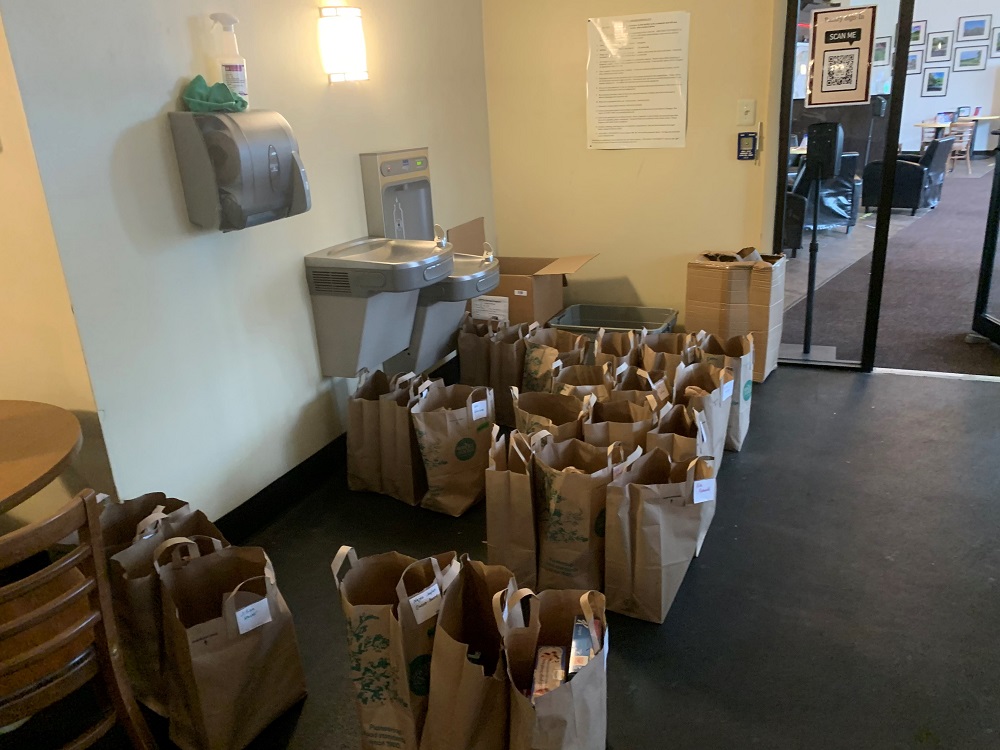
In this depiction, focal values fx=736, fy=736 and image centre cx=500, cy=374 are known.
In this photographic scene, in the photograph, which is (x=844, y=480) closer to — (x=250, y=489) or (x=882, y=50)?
(x=250, y=489)

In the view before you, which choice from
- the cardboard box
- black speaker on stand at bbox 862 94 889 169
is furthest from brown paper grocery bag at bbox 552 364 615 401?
black speaker on stand at bbox 862 94 889 169

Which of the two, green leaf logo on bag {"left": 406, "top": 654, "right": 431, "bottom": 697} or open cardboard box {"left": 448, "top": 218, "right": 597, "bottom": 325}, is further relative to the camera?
open cardboard box {"left": 448, "top": 218, "right": 597, "bottom": 325}

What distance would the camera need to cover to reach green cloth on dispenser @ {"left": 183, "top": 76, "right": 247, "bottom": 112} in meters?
2.13

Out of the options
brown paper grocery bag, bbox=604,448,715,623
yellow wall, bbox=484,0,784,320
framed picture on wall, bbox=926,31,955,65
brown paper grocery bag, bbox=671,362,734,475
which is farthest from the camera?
framed picture on wall, bbox=926,31,955,65

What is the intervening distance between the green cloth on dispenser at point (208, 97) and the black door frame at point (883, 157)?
257 centimetres

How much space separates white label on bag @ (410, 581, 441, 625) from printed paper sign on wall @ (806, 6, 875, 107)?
10.0 ft

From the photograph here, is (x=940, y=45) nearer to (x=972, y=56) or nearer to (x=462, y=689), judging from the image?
(x=972, y=56)

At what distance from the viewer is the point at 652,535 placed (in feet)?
6.33

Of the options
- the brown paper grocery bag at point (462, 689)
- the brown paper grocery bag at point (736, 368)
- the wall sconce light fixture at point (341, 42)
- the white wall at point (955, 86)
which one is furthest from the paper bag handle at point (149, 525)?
the white wall at point (955, 86)

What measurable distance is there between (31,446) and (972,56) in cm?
1252

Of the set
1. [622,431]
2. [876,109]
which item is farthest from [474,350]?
[876,109]

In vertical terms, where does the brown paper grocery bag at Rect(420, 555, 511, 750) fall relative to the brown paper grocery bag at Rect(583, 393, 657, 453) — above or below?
below

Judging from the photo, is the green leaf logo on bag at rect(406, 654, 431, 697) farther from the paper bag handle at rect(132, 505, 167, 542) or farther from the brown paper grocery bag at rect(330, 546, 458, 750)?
the paper bag handle at rect(132, 505, 167, 542)

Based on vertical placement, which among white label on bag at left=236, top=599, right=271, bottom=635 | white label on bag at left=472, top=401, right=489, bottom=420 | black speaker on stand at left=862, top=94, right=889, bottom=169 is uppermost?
black speaker on stand at left=862, top=94, right=889, bottom=169
